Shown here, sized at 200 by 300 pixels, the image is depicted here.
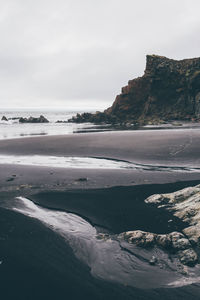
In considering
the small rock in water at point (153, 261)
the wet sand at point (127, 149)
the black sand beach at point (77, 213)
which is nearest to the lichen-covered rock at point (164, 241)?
the small rock in water at point (153, 261)

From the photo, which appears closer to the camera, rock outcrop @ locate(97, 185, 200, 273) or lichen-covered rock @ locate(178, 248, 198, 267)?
lichen-covered rock @ locate(178, 248, 198, 267)

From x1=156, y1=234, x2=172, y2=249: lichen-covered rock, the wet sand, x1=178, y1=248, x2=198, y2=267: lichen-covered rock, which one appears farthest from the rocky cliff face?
x1=178, y1=248, x2=198, y2=267: lichen-covered rock

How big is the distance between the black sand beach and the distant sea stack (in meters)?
45.9

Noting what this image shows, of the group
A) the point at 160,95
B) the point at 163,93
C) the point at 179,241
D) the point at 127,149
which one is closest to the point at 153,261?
the point at 179,241

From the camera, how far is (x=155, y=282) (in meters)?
4.82

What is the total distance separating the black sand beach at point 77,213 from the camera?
A: 462 cm

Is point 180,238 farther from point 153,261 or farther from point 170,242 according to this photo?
point 153,261

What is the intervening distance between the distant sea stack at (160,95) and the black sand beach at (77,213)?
4591 centimetres

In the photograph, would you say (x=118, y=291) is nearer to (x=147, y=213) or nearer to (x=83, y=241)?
(x=83, y=241)

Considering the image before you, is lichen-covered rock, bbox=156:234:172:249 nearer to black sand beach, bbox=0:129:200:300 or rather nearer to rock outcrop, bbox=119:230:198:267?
rock outcrop, bbox=119:230:198:267

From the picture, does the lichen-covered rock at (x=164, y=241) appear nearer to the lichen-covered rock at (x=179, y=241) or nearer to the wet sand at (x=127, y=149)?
the lichen-covered rock at (x=179, y=241)

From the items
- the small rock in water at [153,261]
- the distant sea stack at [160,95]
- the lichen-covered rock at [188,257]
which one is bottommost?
the small rock in water at [153,261]

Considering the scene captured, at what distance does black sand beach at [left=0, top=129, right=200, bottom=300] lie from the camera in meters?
4.62

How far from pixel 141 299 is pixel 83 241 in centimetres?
237
